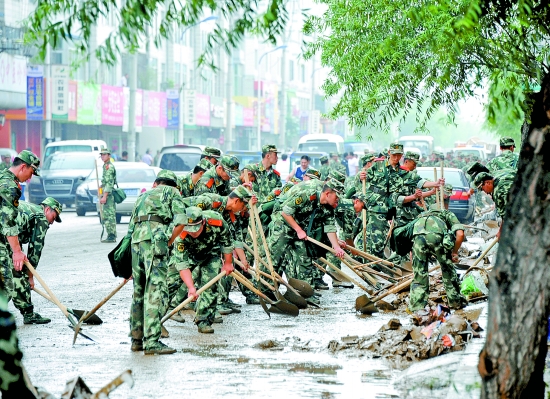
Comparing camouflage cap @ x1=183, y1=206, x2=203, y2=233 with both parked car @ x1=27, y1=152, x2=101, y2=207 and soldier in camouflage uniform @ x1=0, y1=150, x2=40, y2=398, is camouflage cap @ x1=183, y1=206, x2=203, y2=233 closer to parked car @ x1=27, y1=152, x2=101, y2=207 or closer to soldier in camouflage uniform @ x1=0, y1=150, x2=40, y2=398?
soldier in camouflage uniform @ x1=0, y1=150, x2=40, y2=398

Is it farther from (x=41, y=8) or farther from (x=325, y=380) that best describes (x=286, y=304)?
(x=41, y=8)

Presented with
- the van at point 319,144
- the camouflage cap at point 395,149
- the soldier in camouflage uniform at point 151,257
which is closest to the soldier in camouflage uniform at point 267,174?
the camouflage cap at point 395,149

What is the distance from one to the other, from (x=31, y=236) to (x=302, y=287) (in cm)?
304

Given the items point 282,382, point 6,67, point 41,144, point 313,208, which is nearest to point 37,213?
point 313,208

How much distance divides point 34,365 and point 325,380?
7.58ft

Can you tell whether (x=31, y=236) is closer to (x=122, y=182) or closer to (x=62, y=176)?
(x=122, y=182)

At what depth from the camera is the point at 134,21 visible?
17.9 feet

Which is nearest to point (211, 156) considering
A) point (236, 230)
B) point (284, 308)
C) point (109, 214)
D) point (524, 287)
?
point (236, 230)

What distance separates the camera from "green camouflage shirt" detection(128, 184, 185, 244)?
339 inches

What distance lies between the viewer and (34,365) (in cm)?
816

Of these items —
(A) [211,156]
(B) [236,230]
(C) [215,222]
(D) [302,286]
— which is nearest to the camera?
(C) [215,222]

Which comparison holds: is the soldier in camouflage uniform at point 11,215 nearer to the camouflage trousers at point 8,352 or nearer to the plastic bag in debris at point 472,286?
the camouflage trousers at point 8,352

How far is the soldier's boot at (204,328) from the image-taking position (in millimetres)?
9727

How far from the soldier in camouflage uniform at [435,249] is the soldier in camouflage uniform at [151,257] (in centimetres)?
268
